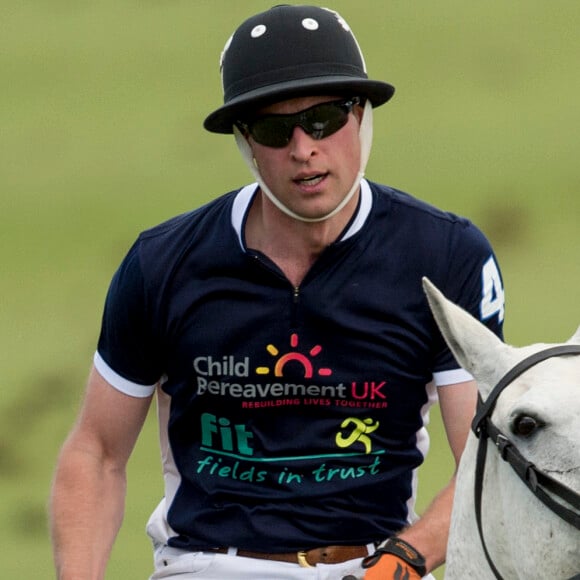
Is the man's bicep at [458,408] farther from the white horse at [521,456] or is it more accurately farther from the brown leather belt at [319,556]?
the white horse at [521,456]

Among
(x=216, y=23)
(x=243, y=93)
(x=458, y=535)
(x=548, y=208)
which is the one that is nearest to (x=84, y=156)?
(x=216, y=23)

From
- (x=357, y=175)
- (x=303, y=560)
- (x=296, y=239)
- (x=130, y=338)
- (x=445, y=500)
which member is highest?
(x=357, y=175)

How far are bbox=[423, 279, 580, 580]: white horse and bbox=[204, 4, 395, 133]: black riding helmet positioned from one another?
0.99 metres

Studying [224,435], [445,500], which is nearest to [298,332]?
[224,435]

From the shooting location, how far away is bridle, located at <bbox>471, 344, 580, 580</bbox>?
129 inches

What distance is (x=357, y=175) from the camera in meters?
4.46

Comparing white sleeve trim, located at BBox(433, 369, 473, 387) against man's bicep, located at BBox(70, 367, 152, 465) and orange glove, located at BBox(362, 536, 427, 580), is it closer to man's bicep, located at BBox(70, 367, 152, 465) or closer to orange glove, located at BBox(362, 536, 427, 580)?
orange glove, located at BBox(362, 536, 427, 580)

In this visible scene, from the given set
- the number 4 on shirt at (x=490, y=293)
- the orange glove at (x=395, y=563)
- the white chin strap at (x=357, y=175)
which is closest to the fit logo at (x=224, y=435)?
the orange glove at (x=395, y=563)

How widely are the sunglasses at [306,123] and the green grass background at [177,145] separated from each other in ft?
15.8

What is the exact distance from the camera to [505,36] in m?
11.9

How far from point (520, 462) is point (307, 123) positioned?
129 cm

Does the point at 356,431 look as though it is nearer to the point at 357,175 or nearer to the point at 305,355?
the point at 305,355

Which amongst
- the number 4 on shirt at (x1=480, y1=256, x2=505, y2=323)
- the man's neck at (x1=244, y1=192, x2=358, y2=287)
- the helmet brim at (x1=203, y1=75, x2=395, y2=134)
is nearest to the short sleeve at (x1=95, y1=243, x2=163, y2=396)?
the man's neck at (x1=244, y1=192, x2=358, y2=287)

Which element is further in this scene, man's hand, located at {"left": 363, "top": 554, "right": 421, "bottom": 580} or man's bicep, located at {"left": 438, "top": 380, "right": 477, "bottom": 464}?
man's bicep, located at {"left": 438, "top": 380, "right": 477, "bottom": 464}
